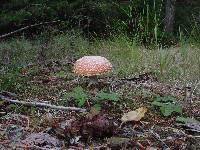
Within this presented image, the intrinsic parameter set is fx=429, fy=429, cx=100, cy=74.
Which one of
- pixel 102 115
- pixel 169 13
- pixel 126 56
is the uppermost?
pixel 102 115

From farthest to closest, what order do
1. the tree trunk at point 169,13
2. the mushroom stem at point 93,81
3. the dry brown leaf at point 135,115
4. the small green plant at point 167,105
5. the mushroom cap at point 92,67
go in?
the tree trunk at point 169,13
the mushroom stem at point 93,81
the mushroom cap at point 92,67
the small green plant at point 167,105
the dry brown leaf at point 135,115

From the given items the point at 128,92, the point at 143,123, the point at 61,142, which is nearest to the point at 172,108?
the point at 143,123

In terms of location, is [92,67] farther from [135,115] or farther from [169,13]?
[169,13]

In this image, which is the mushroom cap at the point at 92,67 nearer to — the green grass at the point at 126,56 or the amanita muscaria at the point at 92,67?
the amanita muscaria at the point at 92,67

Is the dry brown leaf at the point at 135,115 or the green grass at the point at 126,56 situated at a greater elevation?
the dry brown leaf at the point at 135,115

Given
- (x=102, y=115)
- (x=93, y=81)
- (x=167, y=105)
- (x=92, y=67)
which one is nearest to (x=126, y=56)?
(x=93, y=81)

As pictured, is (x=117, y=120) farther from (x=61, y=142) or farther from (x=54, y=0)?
(x=54, y=0)

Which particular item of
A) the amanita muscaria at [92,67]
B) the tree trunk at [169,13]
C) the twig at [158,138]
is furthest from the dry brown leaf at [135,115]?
the tree trunk at [169,13]
